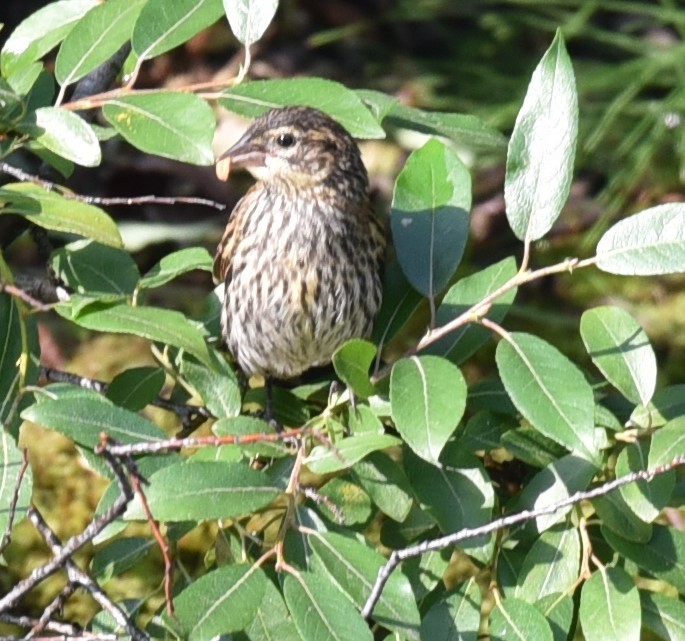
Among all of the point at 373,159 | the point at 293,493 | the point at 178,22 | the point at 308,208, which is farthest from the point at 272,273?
the point at 373,159

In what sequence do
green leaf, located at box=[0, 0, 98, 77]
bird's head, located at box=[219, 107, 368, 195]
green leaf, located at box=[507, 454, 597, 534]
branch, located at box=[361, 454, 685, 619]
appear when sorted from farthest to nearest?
bird's head, located at box=[219, 107, 368, 195], green leaf, located at box=[0, 0, 98, 77], green leaf, located at box=[507, 454, 597, 534], branch, located at box=[361, 454, 685, 619]

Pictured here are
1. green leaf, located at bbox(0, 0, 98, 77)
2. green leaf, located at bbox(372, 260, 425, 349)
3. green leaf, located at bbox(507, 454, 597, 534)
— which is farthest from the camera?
green leaf, located at bbox(372, 260, 425, 349)

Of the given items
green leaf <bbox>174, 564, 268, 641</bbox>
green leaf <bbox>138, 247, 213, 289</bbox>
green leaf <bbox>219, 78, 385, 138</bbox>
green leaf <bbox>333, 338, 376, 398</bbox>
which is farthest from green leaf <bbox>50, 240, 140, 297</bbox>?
green leaf <bbox>174, 564, 268, 641</bbox>

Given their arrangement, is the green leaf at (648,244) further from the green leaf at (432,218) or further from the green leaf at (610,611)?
the green leaf at (610,611)

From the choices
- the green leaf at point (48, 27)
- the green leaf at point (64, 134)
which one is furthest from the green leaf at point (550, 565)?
the green leaf at point (48, 27)

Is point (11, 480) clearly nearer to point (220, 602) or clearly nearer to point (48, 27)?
point (220, 602)

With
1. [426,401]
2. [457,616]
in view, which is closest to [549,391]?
[426,401]

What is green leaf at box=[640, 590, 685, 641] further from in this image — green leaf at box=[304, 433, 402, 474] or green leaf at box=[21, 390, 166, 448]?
green leaf at box=[21, 390, 166, 448]

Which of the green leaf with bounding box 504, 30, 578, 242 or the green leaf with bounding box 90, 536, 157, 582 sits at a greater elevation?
the green leaf with bounding box 504, 30, 578, 242

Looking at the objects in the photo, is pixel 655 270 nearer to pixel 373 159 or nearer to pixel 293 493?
pixel 293 493
